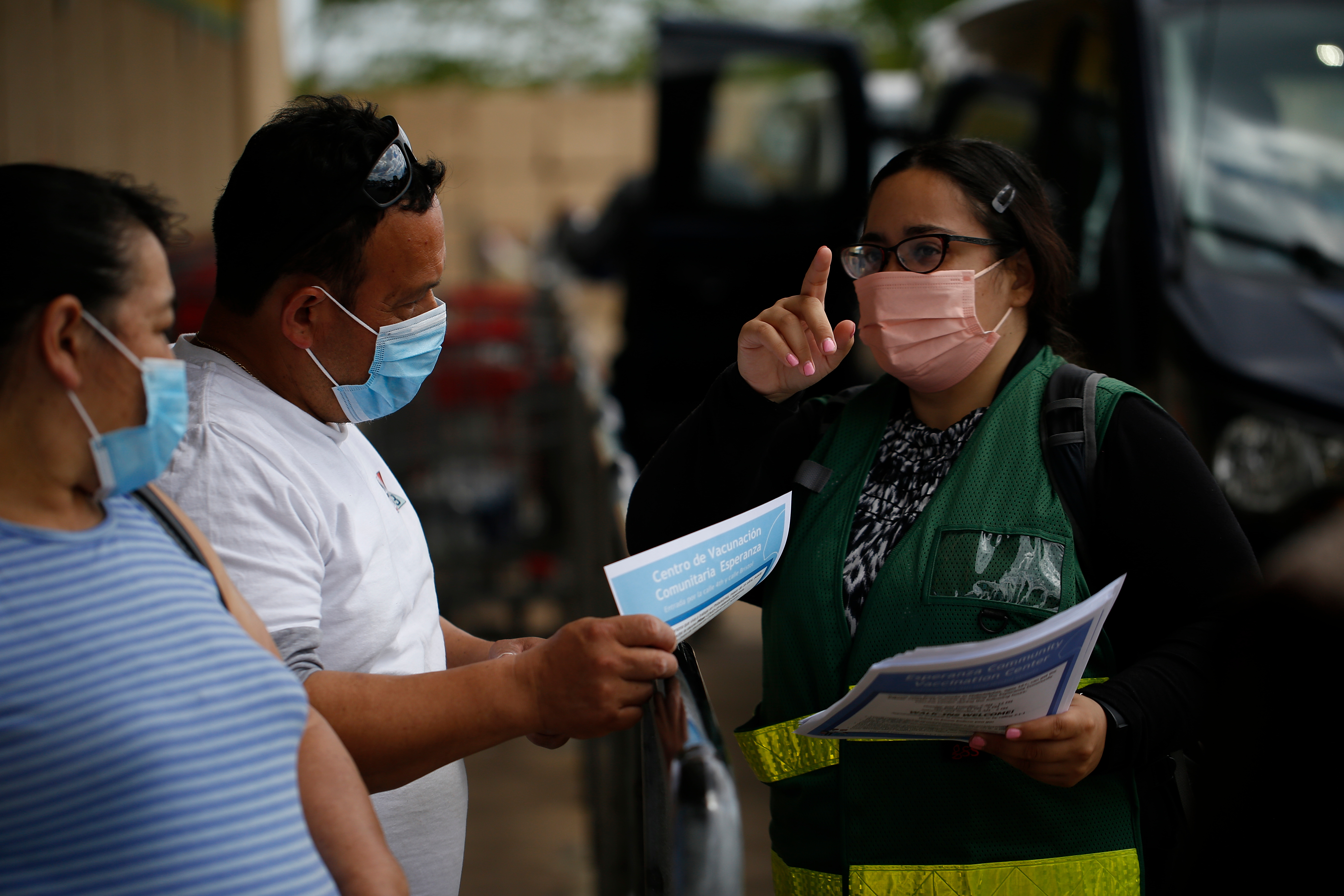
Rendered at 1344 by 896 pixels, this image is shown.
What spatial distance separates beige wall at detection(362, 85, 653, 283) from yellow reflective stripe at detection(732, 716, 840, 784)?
20897 mm

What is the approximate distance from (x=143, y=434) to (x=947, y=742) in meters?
1.10

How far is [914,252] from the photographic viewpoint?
179 centimetres

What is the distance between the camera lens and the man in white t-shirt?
1.35 metres

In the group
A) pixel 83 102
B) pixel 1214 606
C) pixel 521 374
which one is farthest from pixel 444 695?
pixel 83 102

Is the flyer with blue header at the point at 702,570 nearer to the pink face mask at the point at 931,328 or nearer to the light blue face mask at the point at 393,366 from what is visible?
the pink face mask at the point at 931,328

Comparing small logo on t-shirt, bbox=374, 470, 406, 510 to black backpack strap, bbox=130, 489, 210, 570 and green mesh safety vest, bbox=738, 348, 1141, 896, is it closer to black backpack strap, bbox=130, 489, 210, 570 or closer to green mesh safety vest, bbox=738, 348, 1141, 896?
black backpack strap, bbox=130, 489, 210, 570

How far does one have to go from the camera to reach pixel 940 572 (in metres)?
1.60

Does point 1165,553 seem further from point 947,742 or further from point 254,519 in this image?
point 254,519

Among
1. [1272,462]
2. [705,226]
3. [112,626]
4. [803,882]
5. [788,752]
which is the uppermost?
[705,226]

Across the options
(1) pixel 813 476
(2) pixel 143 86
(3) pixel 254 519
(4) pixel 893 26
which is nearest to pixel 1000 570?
(1) pixel 813 476

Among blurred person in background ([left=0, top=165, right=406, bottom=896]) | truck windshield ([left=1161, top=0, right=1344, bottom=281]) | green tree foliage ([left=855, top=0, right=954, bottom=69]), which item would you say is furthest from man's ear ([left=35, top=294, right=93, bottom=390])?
green tree foliage ([left=855, top=0, right=954, bottom=69])

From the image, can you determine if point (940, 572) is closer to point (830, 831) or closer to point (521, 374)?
point (830, 831)

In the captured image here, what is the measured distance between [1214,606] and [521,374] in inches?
179

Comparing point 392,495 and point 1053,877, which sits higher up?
point 392,495
